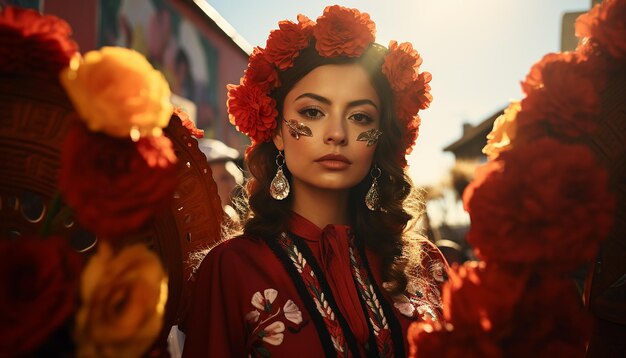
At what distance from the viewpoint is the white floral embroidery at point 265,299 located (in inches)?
71.7

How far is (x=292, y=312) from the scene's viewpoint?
1.83m

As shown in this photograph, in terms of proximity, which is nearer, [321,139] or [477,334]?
[477,334]

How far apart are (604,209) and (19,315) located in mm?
1204

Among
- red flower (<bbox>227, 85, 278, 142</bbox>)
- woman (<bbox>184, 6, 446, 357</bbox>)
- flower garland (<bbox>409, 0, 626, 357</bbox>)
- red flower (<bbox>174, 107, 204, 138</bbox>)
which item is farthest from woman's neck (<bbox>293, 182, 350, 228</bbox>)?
flower garland (<bbox>409, 0, 626, 357</bbox>)

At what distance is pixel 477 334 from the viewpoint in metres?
1.11

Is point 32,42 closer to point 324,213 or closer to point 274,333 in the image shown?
point 274,333

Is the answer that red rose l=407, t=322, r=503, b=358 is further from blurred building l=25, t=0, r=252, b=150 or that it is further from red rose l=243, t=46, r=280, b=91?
blurred building l=25, t=0, r=252, b=150

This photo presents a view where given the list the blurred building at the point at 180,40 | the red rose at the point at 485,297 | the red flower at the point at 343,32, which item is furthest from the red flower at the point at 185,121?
the blurred building at the point at 180,40

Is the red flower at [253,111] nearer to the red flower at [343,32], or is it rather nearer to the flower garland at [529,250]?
the red flower at [343,32]

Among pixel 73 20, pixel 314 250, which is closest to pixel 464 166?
pixel 73 20

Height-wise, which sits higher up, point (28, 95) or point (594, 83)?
point (594, 83)

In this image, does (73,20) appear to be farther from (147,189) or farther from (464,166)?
(464,166)

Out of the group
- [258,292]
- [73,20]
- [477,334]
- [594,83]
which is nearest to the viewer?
[477,334]

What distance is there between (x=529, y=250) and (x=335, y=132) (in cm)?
100
